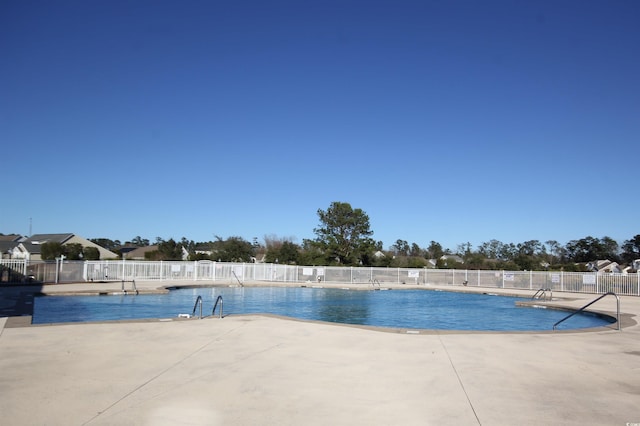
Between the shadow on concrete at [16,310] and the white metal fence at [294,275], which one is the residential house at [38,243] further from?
the shadow on concrete at [16,310]

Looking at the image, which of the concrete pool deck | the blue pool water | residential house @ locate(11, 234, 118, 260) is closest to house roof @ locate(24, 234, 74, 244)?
residential house @ locate(11, 234, 118, 260)

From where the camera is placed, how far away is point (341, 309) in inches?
809

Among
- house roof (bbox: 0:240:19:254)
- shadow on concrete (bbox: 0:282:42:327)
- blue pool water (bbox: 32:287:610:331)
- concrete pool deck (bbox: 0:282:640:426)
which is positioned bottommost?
blue pool water (bbox: 32:287:610:331)

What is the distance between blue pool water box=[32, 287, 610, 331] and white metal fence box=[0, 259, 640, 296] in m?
6.64

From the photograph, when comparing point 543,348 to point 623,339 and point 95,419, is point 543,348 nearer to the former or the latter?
point 623,339

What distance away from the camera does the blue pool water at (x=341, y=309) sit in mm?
15922

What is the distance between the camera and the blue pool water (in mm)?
15922

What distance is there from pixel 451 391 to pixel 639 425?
1.91 metres

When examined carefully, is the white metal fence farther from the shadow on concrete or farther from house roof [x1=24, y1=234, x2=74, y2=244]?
house roof [x1=24, y1=234, x2=74, y2=244]

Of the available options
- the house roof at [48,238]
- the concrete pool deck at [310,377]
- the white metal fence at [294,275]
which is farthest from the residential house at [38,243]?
the concrete pool deck at [310,377]

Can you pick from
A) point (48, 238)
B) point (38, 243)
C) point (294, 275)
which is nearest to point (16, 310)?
point (294, 275)

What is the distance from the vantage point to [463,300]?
2583 centimetres

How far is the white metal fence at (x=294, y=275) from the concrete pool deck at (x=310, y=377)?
19457 mm

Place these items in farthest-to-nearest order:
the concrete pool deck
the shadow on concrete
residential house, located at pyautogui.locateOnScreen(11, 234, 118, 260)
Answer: residential house, located at pyautogui.locateOnScreen(11, 234, 118, 260)
the shadow on concrete
the concrete pool deck
